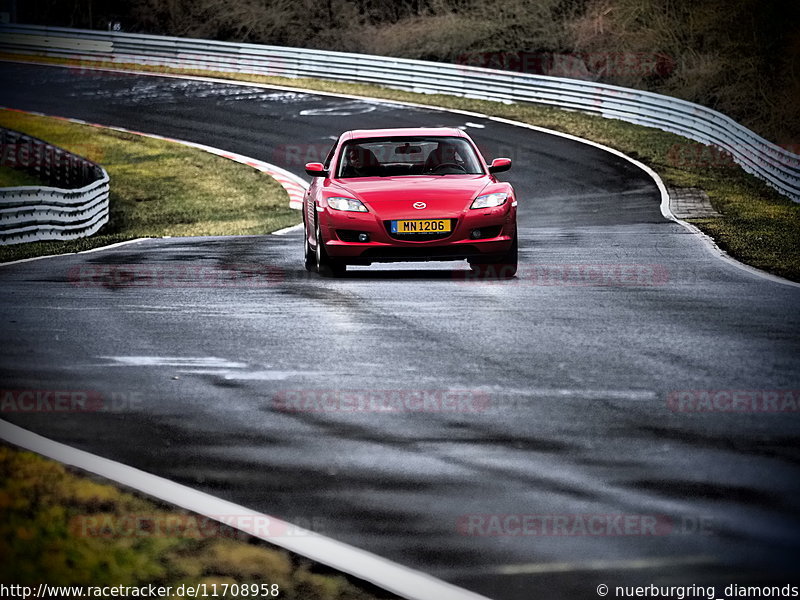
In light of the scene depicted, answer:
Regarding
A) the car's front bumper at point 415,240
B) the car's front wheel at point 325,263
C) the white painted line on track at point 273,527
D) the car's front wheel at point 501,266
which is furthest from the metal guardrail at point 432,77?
the white painted line on track at point 273,527

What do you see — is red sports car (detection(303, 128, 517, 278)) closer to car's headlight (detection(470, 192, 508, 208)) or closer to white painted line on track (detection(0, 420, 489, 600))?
car's headlight (detection(470, 192, 508, 208))

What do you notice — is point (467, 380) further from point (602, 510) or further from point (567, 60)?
point (567, 60)

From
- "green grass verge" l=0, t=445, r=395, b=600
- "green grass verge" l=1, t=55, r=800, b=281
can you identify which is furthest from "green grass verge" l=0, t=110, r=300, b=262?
"green grass verge" l=0, t=445, r=395, b=600

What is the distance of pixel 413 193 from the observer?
43.2 ft

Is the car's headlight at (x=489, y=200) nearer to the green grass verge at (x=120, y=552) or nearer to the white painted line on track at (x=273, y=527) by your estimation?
the white painted line on track at (x=273, y=527)

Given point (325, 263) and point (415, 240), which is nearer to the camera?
point (415, 240)

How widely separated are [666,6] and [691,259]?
28566mm

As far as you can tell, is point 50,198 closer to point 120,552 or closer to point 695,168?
point 695,168

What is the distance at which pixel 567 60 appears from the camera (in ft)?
152

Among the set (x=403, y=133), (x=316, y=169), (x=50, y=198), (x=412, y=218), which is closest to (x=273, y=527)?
(x=412, y=218)

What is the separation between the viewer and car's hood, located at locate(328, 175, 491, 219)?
13.0 metres

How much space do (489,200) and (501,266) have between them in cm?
112

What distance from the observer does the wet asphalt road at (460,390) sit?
16.8 ft

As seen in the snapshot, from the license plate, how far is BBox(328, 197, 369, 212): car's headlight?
0.39 m
